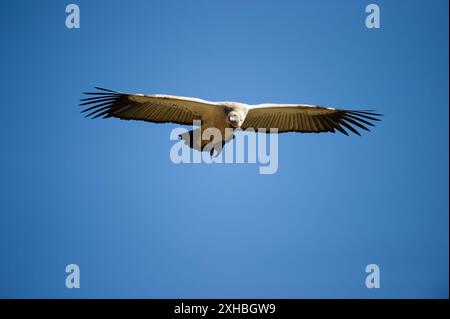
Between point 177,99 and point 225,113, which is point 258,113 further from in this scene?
point 177,99

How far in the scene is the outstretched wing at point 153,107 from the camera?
30.2ft

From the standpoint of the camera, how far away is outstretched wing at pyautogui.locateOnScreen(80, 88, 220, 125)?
30.2 ft

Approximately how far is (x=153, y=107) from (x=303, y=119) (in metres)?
2.84

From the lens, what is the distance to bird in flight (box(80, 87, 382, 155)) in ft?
30.3

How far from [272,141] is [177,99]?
7.80ft

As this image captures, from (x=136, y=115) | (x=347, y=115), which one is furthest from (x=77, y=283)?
(x=347, y=115)

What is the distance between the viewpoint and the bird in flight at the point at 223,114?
9250 mm

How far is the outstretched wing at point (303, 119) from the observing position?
9.82 metres

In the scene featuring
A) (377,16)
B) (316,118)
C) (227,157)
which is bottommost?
(227,157)

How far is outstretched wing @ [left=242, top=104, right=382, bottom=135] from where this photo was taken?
9.82 meters

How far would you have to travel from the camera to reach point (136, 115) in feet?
31.7

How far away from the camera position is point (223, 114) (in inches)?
367
